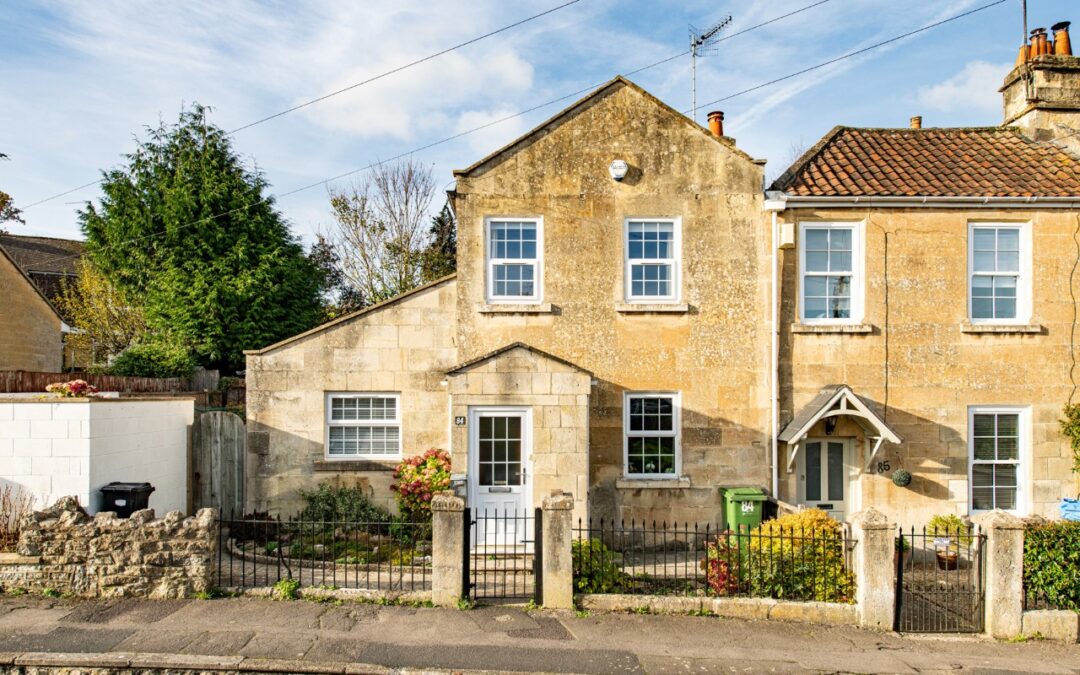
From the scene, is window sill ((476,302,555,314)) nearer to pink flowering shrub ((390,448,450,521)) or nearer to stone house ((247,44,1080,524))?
stone house ((247,44,1080,524))

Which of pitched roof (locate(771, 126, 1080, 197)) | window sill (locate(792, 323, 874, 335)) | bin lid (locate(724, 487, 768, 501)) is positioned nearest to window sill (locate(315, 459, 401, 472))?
bin lid (locate(724, 487, 768, 501))

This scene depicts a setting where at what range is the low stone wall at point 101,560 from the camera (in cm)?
916

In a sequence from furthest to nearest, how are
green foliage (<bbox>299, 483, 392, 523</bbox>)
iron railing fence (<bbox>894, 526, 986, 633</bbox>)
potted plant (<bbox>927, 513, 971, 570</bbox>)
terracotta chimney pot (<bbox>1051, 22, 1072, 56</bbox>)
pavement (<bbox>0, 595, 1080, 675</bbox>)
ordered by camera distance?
terracotta chimney pot (<bbox>1051, 22, 1072, 56</bbox>)
green foliage (<bbox>299, 483, 392, 523</bbox>)
potted plant (<bbox>927, 513, 971, 570</bbox>)
iron railing fence (<bbox>894, 526, 986, 633</bbox>)
pavement (<bbox>0, 595, 1080, 675</bbox>)

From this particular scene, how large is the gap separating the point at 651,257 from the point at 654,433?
3.51 meters

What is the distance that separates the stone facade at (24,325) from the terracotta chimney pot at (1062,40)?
2894 centimetres

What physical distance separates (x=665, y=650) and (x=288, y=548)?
7098 mm

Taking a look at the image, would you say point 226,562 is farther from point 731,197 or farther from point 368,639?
point 731,197

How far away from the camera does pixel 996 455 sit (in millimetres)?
13805

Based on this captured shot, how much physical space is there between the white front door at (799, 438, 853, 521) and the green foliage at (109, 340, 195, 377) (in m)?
16.6

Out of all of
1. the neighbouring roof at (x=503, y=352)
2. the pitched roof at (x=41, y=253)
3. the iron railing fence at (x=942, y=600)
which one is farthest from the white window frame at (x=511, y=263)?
the pitched roof at (x=41, y=253)

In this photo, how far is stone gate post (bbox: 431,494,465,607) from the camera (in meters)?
9.07

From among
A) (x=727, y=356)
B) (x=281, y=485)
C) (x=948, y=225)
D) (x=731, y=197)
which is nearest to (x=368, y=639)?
(x=281, y=485)

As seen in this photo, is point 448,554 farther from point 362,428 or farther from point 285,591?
point 362,428

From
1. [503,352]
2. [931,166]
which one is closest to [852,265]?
[931,166]
